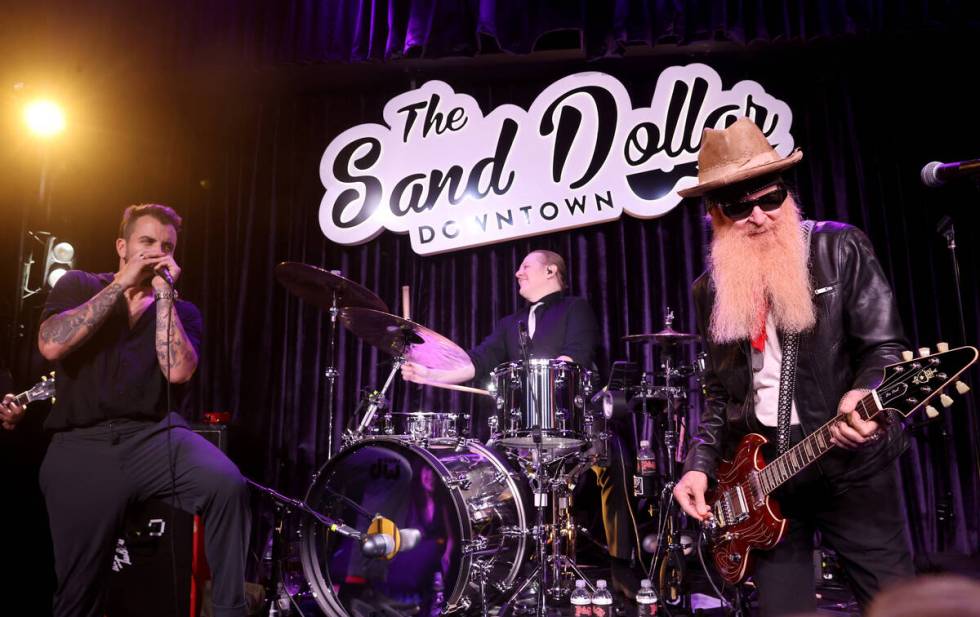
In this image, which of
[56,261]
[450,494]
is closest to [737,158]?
[450,494]

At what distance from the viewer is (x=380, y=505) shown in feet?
14.7

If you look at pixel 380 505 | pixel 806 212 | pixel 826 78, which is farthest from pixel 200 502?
pixel 826 78

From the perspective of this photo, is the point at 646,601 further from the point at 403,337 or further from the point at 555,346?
the point at 403,337

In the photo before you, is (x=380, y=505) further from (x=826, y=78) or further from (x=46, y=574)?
(x=826, y=78)

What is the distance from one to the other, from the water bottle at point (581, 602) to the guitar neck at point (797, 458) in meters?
2.28

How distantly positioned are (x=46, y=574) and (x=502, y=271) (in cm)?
398

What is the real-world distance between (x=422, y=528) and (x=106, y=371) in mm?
1904

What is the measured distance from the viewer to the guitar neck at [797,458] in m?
2.11

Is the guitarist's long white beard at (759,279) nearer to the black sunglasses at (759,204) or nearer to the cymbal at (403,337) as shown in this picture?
the black sunglasses at (759,204)

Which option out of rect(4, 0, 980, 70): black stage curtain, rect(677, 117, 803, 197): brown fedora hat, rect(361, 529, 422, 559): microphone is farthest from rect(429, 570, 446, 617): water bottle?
rect(4, 0, 980, 70): black stage curtain

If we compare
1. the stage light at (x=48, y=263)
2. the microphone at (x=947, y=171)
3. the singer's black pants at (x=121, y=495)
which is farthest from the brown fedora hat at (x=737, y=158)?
the stage light at (x=48, y=263)

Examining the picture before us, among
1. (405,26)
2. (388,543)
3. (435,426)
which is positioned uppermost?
(405,26)

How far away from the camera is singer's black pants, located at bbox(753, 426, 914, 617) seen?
2102 millimetres

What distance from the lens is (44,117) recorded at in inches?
231
